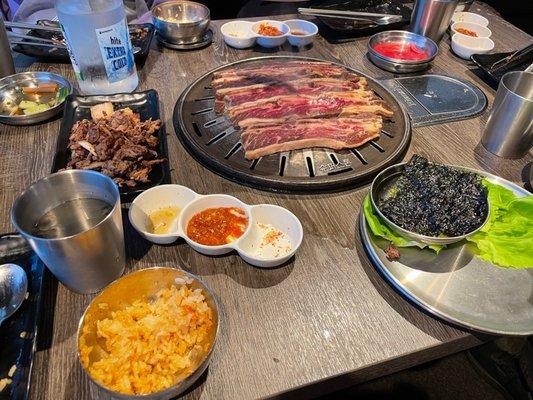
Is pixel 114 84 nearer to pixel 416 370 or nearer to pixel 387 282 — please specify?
pixel 387 282

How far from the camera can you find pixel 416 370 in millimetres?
2744

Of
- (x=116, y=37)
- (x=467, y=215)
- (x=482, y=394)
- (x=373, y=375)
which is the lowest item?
(x=482, y=394)

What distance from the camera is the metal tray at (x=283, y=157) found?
2.04 m

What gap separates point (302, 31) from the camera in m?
3.41

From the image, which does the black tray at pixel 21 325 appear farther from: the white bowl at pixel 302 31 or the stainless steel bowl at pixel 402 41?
the stainless steel bowl at pixel 402 41

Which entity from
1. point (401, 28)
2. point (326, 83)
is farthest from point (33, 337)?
point (401, 28)

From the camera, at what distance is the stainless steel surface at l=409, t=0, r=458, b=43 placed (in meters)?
3.18

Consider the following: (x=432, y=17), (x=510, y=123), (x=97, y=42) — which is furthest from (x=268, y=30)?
(x=510, y=123)

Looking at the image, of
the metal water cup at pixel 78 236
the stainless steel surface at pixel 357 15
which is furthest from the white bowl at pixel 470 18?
the metal water cup at pixel 78 236

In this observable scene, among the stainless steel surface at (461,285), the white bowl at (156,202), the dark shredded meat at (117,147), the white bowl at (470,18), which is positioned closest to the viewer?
the stainless steel surface at (461,285)

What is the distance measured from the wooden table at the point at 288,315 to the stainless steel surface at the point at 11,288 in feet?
0.35

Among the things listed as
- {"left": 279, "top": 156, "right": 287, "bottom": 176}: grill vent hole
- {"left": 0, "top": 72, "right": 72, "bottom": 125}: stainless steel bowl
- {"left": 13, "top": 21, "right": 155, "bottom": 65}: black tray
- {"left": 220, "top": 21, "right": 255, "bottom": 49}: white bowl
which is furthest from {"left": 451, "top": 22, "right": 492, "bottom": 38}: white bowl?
{"left": 0, "top": 72, "right": 72, "bottom": 125}: stainless steel bowl

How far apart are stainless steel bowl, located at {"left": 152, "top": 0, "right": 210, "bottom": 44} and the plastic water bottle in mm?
695

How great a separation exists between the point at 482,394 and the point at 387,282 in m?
1.70
